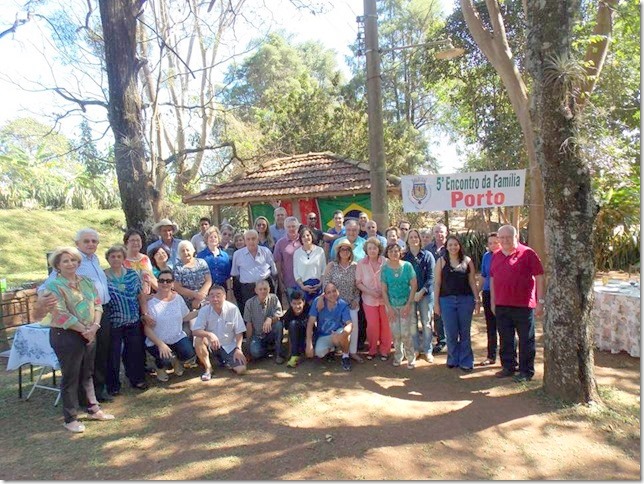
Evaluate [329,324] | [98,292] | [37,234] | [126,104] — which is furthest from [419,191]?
[37,234]

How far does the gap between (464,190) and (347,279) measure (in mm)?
2685

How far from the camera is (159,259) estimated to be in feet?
19.4

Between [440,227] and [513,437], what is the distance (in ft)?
9.19

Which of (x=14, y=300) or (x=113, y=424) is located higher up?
(x=14, y=300)

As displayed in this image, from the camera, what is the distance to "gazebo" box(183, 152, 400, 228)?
10312mm

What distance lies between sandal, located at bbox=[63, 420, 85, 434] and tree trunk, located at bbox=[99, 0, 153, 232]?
3261mm

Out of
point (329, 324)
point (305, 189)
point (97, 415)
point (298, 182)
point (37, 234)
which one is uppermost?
point (298, 182)

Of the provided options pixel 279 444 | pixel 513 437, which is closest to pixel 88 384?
Answer: pixel 279 444

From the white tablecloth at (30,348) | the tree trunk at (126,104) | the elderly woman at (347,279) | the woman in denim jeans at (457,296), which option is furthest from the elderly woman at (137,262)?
the woman in denim jeans at (457,296)

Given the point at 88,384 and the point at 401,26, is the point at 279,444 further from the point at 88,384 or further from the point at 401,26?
the point at 401,26

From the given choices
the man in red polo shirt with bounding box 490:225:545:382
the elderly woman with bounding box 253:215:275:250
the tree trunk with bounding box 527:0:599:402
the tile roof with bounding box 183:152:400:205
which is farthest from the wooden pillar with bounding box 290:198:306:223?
the tree trunk with bounding box 527:0:599:402

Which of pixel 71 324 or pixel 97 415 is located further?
pixel 97 415

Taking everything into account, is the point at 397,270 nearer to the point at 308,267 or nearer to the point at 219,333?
the point at 308,267

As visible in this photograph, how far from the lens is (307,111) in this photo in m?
17.7
